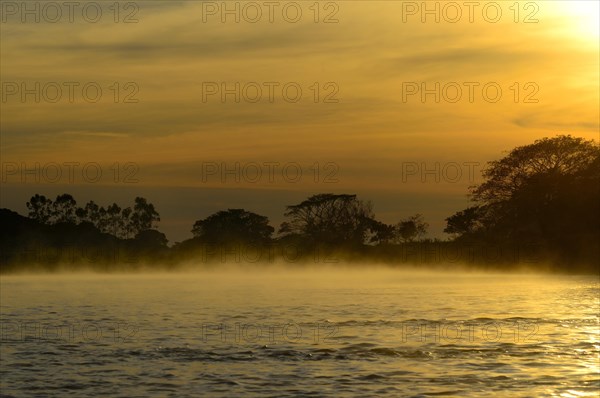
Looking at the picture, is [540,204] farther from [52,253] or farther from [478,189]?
[52,253]

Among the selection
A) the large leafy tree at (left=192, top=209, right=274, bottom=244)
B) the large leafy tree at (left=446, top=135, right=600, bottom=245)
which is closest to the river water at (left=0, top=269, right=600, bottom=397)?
the large leafy tree at (left=446, top=135, right=600, bottom=245)

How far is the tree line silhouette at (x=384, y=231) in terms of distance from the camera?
97.9 m

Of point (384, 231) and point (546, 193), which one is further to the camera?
point (384, 231)

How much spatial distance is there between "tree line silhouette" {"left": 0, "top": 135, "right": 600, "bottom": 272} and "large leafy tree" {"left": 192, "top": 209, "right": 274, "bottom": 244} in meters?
0.18

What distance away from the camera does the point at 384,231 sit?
494ft

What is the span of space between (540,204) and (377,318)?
62129 millimetres

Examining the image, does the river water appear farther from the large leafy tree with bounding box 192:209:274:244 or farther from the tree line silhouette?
the large leafy tree with bounding box 192:209:274:244

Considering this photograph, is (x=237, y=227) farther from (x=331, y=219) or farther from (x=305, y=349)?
(x=305, y=349)

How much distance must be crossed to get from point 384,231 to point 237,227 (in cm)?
3009

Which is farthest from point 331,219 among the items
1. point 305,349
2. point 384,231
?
point 305,349

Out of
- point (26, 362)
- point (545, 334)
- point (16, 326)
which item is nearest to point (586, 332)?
point (545, 334)

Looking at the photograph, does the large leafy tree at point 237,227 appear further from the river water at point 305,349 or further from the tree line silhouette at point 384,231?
the river water at point 305,349

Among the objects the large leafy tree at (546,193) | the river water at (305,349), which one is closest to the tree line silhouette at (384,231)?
the large leafy tree at (546,193)

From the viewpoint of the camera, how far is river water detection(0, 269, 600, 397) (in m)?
22.9
